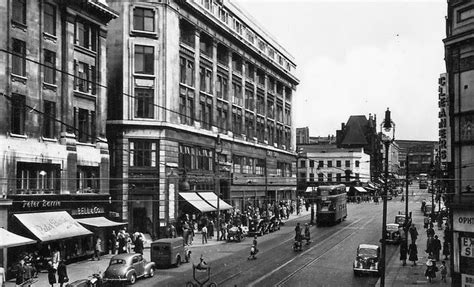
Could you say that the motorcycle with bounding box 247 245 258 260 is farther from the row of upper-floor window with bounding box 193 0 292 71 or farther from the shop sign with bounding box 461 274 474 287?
the row of upper-floor window with bounding box 193 0 292 71

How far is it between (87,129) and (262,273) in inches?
702

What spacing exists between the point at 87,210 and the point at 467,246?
85.0ft

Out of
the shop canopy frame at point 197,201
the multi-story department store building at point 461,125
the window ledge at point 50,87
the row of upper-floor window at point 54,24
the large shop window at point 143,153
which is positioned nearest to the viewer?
the multi-story department store building at point 461,125

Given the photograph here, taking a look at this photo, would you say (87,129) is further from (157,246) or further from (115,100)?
(157,246)

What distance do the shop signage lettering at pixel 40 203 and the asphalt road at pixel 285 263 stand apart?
8535 millimetres

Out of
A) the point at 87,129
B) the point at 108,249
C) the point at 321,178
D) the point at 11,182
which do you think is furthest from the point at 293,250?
the point at 321,178

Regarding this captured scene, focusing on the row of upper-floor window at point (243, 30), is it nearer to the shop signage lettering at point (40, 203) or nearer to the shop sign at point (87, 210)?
the shop sign at point (87, 210)

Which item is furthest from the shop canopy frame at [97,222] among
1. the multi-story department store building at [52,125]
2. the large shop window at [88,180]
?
the large shop window at [88,180]

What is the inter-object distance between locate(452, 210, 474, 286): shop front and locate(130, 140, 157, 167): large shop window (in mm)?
29259

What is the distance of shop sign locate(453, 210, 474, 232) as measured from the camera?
1083 inches

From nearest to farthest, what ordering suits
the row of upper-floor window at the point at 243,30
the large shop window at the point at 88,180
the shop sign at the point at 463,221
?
the shop sign at the point at 463,221
the large shop window at the point at 88,180
the row of upper-floor window at the point at 243,30

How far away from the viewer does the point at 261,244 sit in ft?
159

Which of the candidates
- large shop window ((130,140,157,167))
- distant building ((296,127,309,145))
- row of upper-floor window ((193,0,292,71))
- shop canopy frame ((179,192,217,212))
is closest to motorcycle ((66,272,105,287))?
large shop window ((130,140,157,167))

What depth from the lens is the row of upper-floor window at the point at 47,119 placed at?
1394 inches
